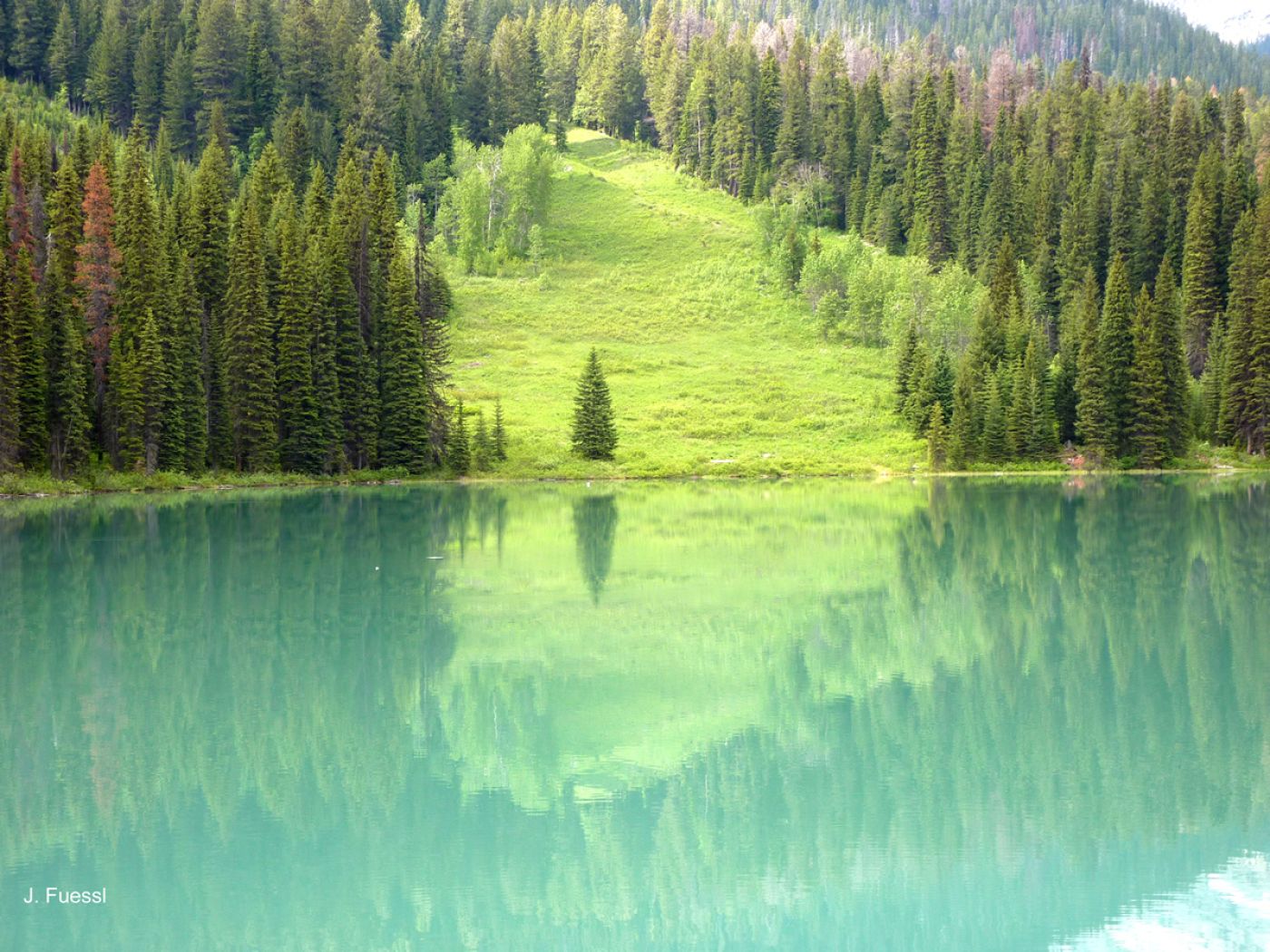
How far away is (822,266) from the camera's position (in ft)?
348

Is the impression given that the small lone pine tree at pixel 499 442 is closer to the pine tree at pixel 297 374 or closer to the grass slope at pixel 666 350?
the grass slope at pixel 666 350

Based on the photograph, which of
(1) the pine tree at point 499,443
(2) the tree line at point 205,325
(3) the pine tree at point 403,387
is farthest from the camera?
(1) the pine tree at point 499,443

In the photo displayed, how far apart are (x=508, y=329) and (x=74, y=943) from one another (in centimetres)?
9453

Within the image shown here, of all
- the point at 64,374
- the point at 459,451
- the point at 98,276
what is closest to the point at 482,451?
the point at 459,451

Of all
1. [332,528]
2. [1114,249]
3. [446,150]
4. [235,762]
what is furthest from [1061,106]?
[235,762]

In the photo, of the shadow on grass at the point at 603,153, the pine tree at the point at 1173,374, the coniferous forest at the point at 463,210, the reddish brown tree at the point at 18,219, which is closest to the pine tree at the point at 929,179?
the coniferous forest at the point at 463,210

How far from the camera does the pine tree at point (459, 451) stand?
72375 mm

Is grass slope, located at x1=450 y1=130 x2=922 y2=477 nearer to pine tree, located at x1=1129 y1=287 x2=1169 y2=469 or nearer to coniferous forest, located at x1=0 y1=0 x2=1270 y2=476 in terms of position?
coniferous forest, located at x1=0 y1=0 x2=1270 y2=476

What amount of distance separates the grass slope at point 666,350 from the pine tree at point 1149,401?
14.8 meters

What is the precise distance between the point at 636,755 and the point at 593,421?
197ft

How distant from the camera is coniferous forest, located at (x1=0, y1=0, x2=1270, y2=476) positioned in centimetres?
6569

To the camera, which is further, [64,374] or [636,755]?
[64,374]

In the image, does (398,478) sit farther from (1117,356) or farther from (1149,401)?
(1149,401)

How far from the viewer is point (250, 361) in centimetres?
6819
